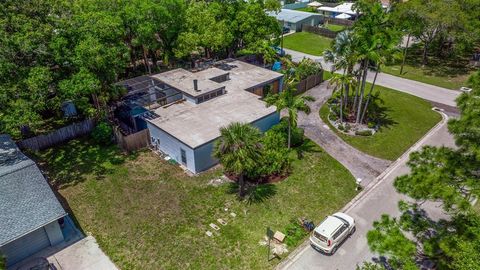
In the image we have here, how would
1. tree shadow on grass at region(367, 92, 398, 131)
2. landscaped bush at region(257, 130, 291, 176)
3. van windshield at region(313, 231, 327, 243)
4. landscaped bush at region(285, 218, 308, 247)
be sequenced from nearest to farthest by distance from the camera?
van windshield at region(313, 231, 327, 243), landscaped bush at region(285, 218, 308, 247), landscaped bush at region(257, 130, 291, 176), tree shadow on grass at region(367, 92, 398, 131)

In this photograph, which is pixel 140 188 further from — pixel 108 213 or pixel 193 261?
pixel 193 261

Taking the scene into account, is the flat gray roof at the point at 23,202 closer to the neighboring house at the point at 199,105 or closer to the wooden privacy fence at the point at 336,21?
the neighboring house at the point at 199,105

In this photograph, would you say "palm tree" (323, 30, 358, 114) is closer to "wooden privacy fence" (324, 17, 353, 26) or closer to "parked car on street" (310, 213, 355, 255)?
"parked car on street" (310, 213, 355, 255)

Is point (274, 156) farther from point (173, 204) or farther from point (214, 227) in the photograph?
point (173, 204)

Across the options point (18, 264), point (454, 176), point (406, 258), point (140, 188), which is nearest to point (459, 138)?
point (454, 176)

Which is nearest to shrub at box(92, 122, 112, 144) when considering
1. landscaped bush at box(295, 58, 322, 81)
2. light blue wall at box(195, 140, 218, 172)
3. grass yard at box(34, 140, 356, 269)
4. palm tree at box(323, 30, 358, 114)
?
grass yard at box(34, 140, 356, 269)

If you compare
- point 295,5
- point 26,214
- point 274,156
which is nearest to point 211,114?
point 274,156

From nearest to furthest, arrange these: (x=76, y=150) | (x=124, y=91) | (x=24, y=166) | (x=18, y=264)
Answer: (x=18, y=264), (x=24, y=166), (x=76, y=150), (x=124, y=91)

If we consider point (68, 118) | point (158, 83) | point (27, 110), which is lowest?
point (68, 118)
